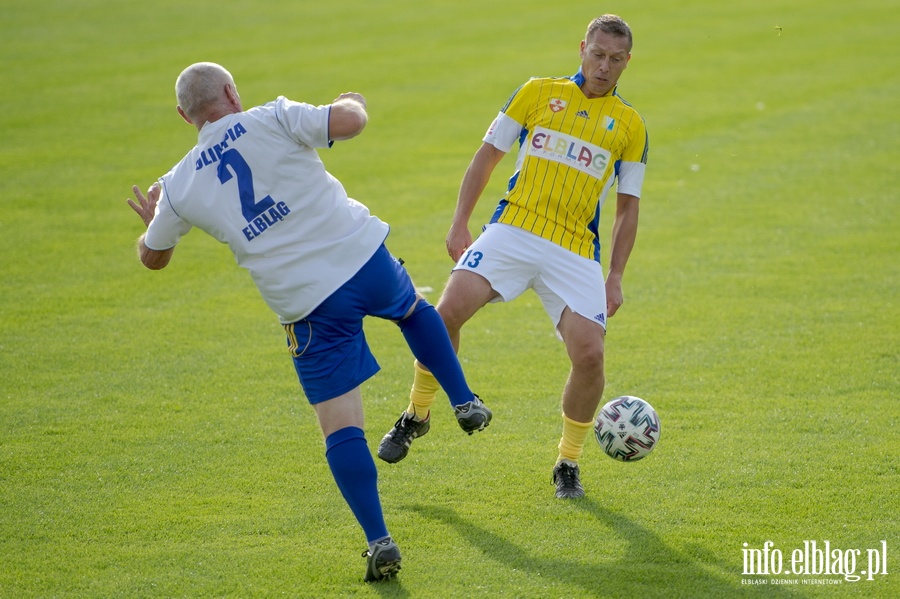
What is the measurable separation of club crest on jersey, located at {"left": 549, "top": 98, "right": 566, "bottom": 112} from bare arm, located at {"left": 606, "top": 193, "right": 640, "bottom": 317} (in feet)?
1.89

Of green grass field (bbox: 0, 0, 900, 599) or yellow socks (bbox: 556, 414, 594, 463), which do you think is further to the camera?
yellow socks (bbox: 556, 414, 594, 463)

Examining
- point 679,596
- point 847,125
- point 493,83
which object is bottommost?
point 679,596

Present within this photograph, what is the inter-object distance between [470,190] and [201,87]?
1723 millimetres

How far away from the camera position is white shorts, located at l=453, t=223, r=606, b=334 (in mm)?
5504

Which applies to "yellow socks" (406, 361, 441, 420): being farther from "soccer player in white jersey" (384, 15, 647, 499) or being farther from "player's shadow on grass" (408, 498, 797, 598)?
"player's shadow on grass" (408, 498, 797, 598)

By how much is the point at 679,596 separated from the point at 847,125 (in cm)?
1255

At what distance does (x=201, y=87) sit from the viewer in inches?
176

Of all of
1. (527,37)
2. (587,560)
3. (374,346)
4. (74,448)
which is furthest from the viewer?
(527,37)

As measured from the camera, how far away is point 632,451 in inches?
211

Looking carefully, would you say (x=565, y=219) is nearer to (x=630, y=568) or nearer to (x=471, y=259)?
(x=471, y=259)

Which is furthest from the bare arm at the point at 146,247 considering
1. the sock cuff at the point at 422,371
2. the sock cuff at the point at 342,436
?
the sock cuff at the point at 422,371

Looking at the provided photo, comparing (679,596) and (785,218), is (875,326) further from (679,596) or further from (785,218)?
(679,596)

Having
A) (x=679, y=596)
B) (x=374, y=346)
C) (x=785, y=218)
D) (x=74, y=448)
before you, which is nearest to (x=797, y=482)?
(x=679, y=596)
